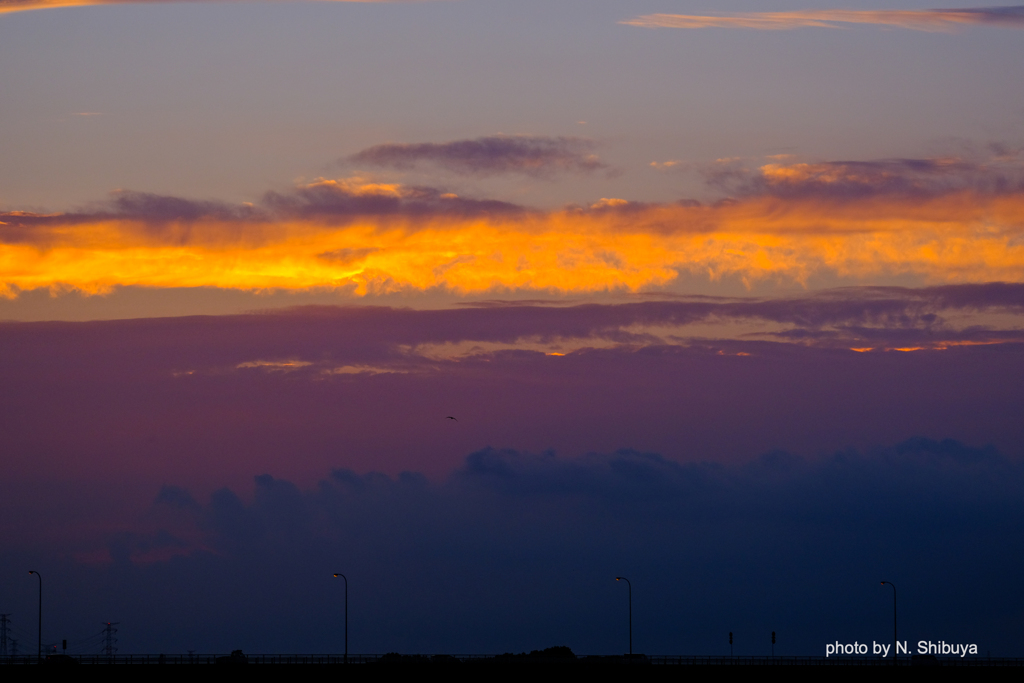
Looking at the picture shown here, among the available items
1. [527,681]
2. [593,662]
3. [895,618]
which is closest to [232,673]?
[527,681]

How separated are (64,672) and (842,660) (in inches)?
2778

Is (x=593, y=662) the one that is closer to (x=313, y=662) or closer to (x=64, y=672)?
(x=313, y=662)

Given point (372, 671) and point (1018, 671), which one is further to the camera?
point (1018, 671)

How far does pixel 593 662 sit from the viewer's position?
110500 mm

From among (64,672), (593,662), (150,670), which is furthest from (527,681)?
(64,672)

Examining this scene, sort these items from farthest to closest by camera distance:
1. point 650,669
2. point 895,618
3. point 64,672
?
point 895,618 < point 650,669 < point 64,672

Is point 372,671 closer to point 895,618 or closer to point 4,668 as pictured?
point 4,668

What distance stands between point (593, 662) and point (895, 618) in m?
56.4

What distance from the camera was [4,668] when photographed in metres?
99.4

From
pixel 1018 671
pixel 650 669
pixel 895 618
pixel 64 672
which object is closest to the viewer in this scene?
pixel 64 672

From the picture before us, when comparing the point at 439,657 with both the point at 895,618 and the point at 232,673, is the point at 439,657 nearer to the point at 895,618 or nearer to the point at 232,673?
the point at 232,673

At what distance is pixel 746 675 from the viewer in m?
108

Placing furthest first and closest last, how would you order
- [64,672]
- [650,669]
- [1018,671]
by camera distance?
[1018,671] → [650,669] → [64,672]

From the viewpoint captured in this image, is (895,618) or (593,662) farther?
(895,618)
